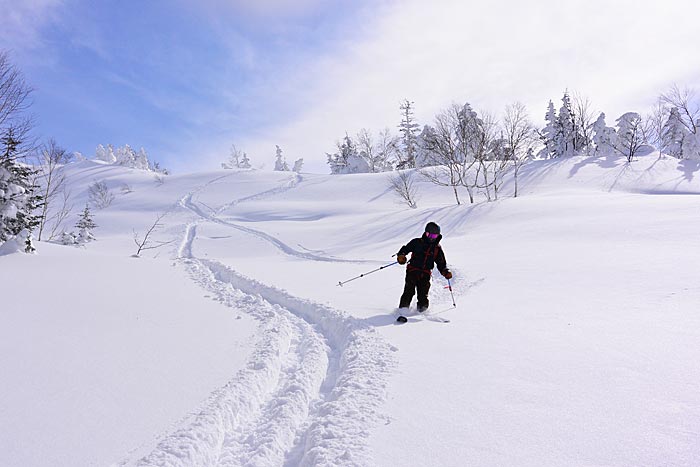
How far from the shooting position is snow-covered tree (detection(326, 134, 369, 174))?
64.1 m

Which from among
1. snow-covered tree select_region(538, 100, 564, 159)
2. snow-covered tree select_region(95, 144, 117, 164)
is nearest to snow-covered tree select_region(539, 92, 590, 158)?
snow-covered tree select_region(538, 100, 564, 159)

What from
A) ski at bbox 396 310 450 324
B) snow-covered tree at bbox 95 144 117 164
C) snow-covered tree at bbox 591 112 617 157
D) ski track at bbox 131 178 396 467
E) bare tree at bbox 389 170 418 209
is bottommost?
ski at bbox 396 310 450 324

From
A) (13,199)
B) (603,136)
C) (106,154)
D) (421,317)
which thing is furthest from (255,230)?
(106,154)

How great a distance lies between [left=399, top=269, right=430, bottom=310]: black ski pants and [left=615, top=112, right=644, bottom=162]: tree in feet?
170

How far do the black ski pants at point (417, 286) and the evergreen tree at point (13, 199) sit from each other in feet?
36.6

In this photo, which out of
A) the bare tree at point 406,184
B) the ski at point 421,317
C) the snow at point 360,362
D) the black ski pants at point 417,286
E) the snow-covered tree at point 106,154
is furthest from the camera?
the snow-covered tree at point 106,154

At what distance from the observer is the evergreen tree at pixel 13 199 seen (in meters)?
10.9

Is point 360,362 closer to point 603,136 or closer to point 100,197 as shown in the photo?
point 603,136

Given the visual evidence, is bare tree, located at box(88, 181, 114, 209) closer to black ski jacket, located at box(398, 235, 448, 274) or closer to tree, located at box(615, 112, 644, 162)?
black ski jacket, located at box(398, 235, 448, 274)

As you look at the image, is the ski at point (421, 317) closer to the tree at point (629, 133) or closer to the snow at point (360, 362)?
the snow at point (360, 362)

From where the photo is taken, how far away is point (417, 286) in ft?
22.3

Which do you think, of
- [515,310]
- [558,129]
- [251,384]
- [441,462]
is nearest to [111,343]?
[251,384]

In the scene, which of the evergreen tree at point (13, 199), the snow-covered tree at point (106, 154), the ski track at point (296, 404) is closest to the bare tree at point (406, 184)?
the evergreen tree at point (13, 199)

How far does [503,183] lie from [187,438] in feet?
139
